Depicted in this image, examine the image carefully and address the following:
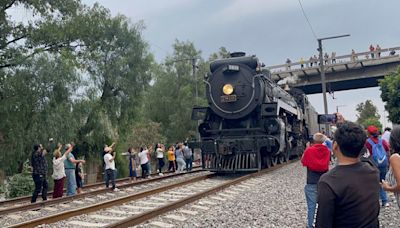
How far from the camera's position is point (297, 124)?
19250mm

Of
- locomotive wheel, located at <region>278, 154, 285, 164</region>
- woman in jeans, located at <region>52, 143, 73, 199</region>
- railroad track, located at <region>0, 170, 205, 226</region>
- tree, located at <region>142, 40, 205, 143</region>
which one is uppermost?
tree, located at <region>142, 40, 205, 143</region>

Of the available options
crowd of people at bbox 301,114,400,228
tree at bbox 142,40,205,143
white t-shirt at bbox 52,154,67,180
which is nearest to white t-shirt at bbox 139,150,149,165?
white t-shirt at bbox 52,154,67,180

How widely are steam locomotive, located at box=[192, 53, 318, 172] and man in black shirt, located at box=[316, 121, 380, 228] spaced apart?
35.2 feet

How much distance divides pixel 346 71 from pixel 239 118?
2302 centimetres

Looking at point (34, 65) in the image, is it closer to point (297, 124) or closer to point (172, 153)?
point (172, 153)

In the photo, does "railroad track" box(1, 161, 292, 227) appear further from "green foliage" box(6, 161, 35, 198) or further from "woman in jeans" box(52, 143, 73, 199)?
"green foliage" box(6, 161, 35, 198)

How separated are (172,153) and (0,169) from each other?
7667mm

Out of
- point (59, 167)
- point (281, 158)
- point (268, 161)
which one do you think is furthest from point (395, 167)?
point (281, 158)

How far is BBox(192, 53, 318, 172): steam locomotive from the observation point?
13742 mm

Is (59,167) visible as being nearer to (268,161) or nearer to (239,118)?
(239,118)

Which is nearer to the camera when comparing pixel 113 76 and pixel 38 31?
pixel 38 31

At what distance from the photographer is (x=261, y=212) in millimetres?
7602

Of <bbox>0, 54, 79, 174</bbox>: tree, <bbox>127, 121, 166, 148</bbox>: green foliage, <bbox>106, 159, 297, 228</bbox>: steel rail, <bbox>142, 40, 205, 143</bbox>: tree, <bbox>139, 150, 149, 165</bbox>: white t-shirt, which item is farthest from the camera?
<bbox>142, 40, 205, 143</bbox>: tree

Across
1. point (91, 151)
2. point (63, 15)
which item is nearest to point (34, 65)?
point (63, 15)
